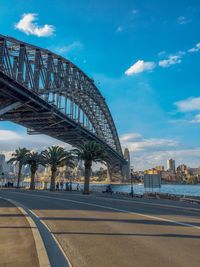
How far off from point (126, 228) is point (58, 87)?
6276 cm

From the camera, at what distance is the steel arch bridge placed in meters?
48.3

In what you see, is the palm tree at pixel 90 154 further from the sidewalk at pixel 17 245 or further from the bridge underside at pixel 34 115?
the sidewalk at pixel 17 245

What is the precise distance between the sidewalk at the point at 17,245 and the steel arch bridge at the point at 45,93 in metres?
33.9

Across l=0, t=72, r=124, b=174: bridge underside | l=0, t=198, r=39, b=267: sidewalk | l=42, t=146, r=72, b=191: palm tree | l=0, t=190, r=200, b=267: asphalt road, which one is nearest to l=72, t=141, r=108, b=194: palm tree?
l=42, t=146, r=72, b=191: palm tree

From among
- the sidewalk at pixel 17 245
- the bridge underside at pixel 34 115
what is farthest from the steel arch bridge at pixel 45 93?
the sidewalk at pixel 17 245

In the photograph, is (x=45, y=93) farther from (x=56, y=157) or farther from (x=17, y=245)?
(x=17, y=245)

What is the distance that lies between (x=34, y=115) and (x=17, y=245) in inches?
2242

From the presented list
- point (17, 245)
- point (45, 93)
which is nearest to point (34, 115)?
point (45, 93)

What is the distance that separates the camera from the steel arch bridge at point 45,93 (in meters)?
48.3

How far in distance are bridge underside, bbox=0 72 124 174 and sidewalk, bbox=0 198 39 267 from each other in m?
34.5

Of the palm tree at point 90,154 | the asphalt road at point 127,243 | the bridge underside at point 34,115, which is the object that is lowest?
the asphalt road at point 127,243

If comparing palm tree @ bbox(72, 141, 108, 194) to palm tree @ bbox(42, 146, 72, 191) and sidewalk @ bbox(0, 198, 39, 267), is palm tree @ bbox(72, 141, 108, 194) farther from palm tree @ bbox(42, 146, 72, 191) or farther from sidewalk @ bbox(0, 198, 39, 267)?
sidewalk @ bbox(0, 198, 39, 267)

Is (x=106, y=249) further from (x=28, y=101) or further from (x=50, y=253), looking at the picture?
(x=28, y=101)

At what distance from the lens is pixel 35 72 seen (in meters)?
58.0
